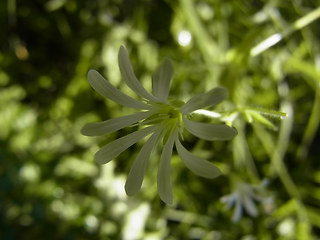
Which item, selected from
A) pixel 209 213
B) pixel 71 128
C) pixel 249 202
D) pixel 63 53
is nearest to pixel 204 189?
pixel 209 213

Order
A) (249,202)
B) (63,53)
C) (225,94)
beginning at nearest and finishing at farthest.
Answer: (225,94) → (249,202) → (63,53)

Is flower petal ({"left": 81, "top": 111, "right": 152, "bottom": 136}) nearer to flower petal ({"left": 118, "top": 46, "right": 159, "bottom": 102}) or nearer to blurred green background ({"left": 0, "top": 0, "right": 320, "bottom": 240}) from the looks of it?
flower petal ({"left": 118, "top": 46, "right": 159, "bottom": 102})

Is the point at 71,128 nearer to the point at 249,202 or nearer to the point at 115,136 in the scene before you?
the point at 115,136

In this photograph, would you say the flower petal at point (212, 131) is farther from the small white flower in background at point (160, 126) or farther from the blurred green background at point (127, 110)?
the blurred green background at point (127, 110)

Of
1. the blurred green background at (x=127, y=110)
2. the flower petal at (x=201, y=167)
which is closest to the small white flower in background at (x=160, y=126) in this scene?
the flower petal at (x=201, y=167)

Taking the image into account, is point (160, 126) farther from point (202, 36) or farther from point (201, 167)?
point (202, 36)

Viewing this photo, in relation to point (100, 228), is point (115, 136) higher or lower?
higher

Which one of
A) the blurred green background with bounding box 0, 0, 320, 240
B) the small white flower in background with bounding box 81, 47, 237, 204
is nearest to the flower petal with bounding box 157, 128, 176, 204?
the small white flower in background with bounding box 81, 47, 237, 204
